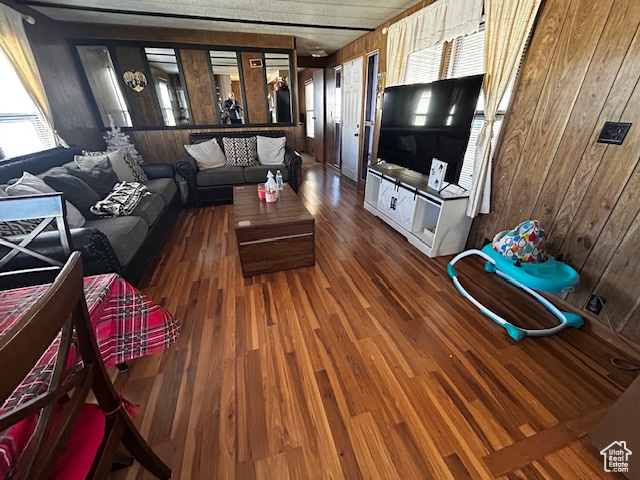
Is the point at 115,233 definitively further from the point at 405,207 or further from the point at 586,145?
the point at 586,145

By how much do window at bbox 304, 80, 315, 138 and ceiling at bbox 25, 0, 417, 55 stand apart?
3118mm

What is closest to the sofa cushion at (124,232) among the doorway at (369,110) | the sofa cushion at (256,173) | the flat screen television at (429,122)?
the sofa cushion at (256,173)

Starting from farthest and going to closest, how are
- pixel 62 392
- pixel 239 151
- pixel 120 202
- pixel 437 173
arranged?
pixel 239 151 → pixel 437 173 → pixel 120 202 → pixel 62 392

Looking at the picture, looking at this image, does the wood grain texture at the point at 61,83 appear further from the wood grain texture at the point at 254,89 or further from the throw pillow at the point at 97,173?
the wood grain texture at the point at 254,89

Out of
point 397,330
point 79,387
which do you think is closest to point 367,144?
point 397,330

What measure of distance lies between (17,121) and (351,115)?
4.19 meters

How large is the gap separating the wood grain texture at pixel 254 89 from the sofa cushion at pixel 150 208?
8.05 feet

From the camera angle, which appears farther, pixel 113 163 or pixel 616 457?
pixel 113 163

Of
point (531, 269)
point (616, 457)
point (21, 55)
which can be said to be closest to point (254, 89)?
point (21, 55)

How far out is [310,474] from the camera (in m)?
1.01

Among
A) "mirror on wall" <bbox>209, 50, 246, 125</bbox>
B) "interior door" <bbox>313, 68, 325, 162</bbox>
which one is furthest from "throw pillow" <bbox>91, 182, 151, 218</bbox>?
"interior door" <bbox>313, 68, 325, 162</bbox>

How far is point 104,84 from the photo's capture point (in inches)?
149

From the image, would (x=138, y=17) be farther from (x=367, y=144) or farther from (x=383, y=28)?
(x=367, y=144)

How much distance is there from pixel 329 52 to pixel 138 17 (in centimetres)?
325
